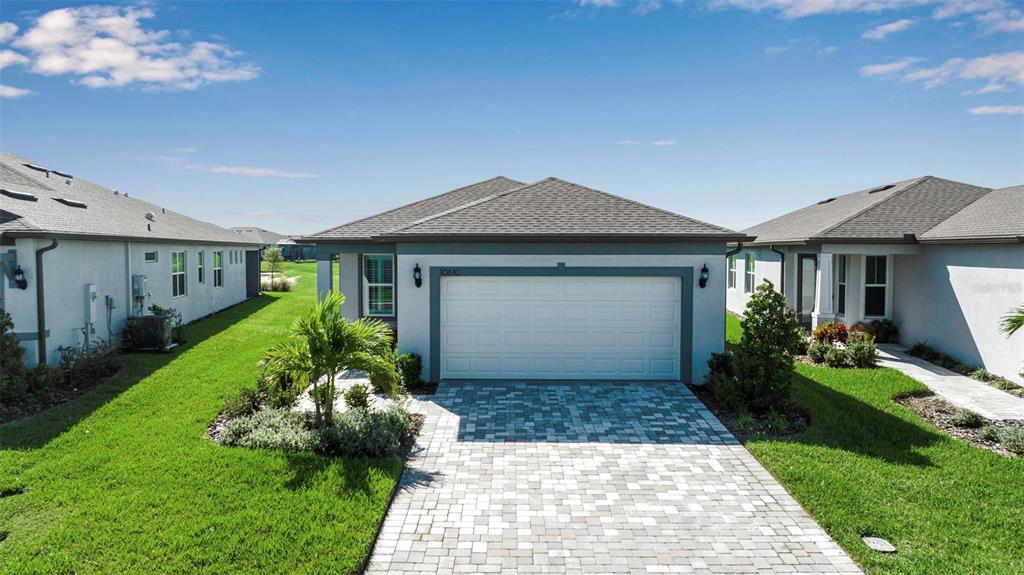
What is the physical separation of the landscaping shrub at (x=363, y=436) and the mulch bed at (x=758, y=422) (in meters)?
4.94

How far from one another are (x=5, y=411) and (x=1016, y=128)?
21.6 meters

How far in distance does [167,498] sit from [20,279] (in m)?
7.92

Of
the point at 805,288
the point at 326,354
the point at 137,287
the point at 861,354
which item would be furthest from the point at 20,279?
the point at 805,288

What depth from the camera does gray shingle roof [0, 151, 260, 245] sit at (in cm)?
1186

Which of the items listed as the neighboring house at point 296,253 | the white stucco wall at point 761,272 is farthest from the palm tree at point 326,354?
the neighboring house at point 296,253

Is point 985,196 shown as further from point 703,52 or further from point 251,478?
point 251,478

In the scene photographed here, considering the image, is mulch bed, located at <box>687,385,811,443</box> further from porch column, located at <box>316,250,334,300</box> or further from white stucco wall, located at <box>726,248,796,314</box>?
porch column, located at <box>316,250,334,300</box>

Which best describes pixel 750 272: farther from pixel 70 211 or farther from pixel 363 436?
pixel 70 211

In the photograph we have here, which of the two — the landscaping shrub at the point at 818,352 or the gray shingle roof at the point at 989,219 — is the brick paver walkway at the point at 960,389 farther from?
the gray shingle roof at the point at 989,219

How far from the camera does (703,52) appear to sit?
1502 centimetres

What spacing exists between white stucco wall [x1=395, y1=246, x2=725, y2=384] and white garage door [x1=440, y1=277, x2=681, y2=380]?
0.32 m

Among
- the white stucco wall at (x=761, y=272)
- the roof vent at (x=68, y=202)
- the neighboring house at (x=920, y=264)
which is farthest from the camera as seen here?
the white stucco wall at (x=761, y=272)

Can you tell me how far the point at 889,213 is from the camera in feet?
54.0

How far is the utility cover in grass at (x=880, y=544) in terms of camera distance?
17.4 feet
